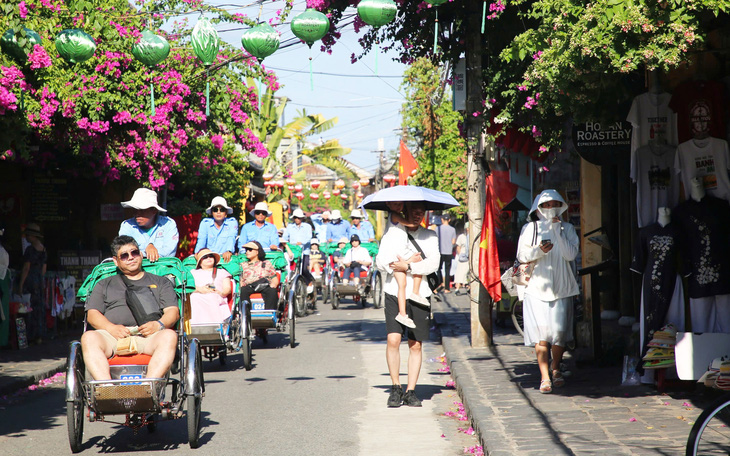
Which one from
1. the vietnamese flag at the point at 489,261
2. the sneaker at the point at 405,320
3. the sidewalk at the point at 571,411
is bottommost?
the sidewalk at the point at 571,411

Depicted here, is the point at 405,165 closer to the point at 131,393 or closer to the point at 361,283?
the point at 361,283

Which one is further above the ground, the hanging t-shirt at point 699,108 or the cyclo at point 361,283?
the hanging t-shirt at point 699,108

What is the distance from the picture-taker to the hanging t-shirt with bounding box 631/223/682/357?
27.0 feet

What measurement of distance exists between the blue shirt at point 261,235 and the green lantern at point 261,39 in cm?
499

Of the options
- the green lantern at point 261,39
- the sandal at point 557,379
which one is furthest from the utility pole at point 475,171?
the sandal at point 557,379

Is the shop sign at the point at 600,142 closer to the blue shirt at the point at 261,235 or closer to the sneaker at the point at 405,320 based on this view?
the sneaker at the point at 405,320

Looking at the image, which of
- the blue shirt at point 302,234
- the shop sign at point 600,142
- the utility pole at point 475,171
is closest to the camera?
the shop sign at point 600,142

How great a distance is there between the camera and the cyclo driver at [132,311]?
7195 millimetres

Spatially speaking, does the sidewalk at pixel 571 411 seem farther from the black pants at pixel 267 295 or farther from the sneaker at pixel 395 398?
the black pants at pixel 267 295

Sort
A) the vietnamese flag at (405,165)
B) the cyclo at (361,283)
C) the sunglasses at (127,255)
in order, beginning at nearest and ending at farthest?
the sunglasses at (127,255) → the cyclo at (361,283) → the vietnamese flag at (405,165)

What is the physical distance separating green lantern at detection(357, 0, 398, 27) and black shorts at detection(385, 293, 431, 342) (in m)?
3.34

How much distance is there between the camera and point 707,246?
805 cm

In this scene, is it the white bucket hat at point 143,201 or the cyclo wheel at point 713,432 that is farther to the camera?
the white bucket hat at point 143,201

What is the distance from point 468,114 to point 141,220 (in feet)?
16.7
